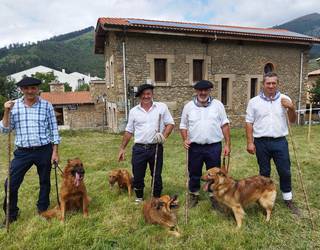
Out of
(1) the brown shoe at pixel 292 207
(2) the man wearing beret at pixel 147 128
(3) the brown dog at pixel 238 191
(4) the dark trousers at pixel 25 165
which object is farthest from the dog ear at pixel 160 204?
(1) the brown shoe at pixel 292 207

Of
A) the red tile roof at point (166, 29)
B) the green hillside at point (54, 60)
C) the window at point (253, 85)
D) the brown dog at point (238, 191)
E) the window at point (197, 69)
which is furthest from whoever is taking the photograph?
the green hillside at point (54, 60)

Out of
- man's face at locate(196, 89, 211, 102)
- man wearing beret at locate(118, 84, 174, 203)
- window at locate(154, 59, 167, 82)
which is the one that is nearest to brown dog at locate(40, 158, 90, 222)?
man wearing beret at locate(118, 84, 174, 203)

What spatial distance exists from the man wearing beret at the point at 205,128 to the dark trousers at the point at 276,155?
1.61 ft

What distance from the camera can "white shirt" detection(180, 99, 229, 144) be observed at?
4.16m

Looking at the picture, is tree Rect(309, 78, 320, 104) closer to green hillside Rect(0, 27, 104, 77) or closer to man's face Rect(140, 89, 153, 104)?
man's face Rect(140, 89, 153, 104)

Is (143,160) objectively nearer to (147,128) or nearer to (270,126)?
(147,128)

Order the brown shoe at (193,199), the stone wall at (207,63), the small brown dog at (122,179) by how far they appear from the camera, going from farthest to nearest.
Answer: the stone wall at (207,63)
the small brown dog at (122,179)
the brown shoe at (193,199)

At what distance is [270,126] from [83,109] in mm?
19740

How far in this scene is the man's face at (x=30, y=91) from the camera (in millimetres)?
3721

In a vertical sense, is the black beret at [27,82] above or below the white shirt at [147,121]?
above

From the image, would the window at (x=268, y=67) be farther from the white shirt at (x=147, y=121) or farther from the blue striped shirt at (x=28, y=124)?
the blue striped shirt at (x=28, y=124)

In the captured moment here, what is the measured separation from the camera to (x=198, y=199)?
4746mm

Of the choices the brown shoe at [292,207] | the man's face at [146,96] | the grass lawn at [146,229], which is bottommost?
the grass lawn at [146,229]

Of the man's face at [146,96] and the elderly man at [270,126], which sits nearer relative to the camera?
the elderly man at [270,126]
